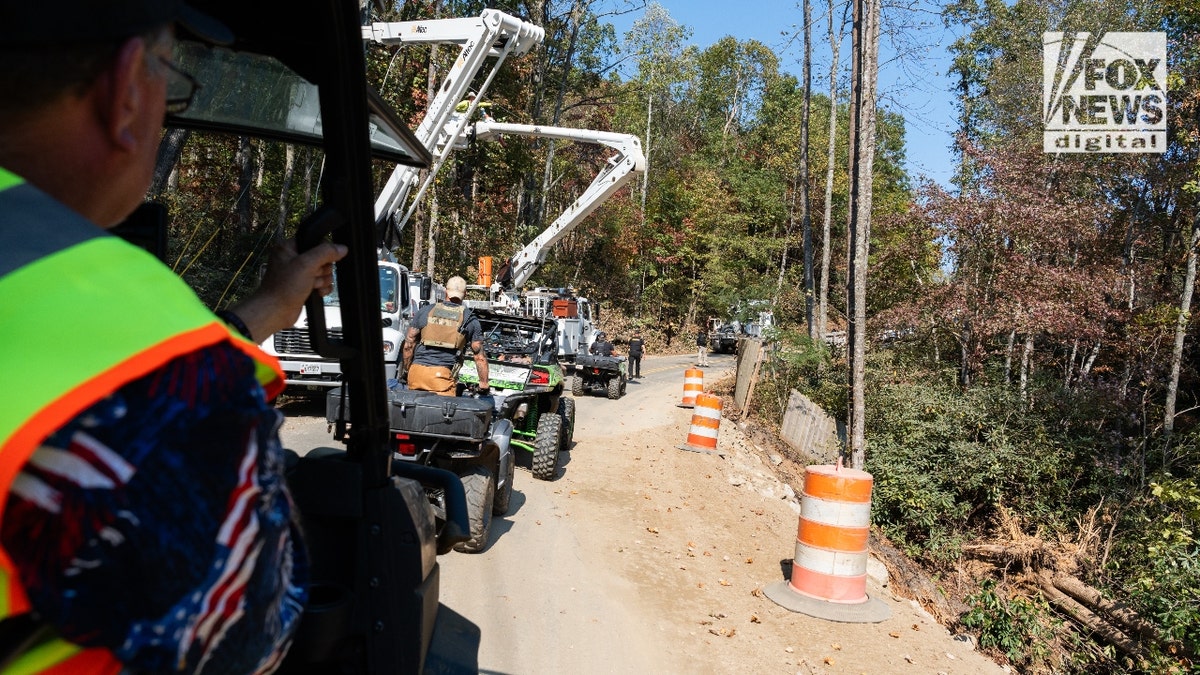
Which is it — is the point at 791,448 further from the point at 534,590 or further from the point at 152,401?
the point at 152,401

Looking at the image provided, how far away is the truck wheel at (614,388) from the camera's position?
2122 cm

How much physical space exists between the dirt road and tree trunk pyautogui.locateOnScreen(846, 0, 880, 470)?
2726 mm

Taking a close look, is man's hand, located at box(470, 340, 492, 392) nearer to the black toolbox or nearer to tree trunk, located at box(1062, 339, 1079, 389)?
the black toolbox

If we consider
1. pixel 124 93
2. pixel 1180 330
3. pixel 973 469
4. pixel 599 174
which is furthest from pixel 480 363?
pixel 1180 330

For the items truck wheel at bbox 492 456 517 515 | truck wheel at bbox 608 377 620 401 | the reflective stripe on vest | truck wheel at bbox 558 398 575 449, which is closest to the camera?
the reflective stripe on vest

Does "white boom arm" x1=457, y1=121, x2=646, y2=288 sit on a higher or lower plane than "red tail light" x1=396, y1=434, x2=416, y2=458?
higher

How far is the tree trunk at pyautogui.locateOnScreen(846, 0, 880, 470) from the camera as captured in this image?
13148 millimetres

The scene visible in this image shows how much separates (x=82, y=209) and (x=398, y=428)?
19.4ft

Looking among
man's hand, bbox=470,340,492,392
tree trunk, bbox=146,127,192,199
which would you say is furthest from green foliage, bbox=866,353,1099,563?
tree trunk, bbox=146,127,192,199

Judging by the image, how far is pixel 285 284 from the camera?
5.01 feet

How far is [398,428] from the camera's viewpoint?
22.0 ft

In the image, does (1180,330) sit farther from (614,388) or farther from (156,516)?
(156,516)

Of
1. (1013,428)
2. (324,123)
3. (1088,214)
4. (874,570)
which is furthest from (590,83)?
(324,123)

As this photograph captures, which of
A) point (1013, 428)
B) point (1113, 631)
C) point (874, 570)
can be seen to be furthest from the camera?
point (1013, 428)
